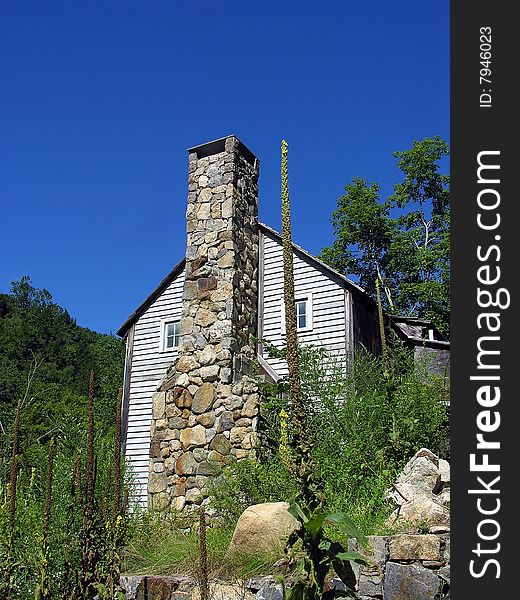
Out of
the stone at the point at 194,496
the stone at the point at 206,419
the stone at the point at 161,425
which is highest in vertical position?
the stone at the point at 206,419

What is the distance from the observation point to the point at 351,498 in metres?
7.01

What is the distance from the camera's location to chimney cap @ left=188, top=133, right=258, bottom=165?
10797mm

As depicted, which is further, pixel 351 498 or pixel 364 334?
pixel 364 334

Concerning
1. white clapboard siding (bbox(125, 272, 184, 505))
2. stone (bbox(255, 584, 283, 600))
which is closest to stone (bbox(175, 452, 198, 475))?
stone (bbox(255, 584, 283, 600))

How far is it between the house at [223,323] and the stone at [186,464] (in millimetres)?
14

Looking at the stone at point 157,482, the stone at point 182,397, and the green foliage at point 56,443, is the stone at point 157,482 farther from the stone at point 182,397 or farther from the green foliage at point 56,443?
the stone at point 182,397

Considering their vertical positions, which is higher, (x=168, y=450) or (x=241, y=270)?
(x=241, y=270)

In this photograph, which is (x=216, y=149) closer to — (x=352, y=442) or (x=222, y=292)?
(x=222, y=292)

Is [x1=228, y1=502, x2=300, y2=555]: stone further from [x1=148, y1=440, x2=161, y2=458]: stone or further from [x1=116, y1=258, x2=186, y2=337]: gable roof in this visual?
[x1=116, y1=258, x2=186, y2=337]: gable roof

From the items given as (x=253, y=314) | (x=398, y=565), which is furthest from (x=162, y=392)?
(x=398, y=565)

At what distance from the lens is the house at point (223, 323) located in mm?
9117

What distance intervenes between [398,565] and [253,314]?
19.7ft

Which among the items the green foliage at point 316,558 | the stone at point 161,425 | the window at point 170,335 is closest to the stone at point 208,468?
the stone at point 161,425

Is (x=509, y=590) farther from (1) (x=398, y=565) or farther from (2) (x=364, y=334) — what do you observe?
(2) (x=364, y=334)
